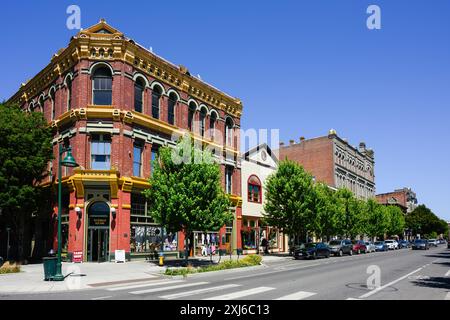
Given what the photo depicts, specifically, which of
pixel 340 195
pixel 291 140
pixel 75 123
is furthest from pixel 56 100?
pixel 291 140

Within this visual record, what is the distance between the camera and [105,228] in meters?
28.3

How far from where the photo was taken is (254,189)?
4516 centimetres

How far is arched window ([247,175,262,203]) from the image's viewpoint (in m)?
44.2

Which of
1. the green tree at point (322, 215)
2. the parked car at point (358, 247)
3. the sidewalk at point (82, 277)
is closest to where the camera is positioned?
the sidewalk at point (82, 277)

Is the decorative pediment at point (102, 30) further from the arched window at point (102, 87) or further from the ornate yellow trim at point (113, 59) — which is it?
the arched window at point (102, 87)

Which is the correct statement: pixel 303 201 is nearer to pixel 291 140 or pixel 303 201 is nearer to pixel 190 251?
pixel 190 251

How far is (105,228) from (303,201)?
19.0 metres

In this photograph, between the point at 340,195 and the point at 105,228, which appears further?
the point at 340,195

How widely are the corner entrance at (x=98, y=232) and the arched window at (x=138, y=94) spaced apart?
300 inches

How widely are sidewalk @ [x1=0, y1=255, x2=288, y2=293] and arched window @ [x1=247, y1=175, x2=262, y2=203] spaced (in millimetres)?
19167

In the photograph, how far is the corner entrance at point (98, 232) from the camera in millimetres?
28141

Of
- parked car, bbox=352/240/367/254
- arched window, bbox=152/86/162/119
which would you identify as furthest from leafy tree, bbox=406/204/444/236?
A: arched window, bbox=152/86/162/119

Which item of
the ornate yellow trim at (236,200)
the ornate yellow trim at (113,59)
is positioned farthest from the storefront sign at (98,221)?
the ornate yellow trim at (236,200)
